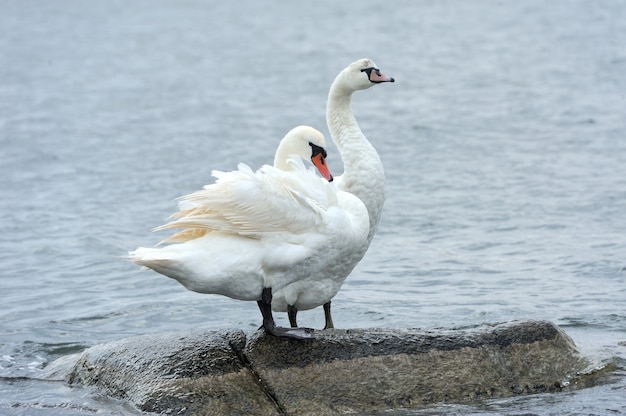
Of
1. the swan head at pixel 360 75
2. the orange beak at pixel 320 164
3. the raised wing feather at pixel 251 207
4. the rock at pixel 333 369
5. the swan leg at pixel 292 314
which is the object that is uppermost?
the swan head at pixel 360 75

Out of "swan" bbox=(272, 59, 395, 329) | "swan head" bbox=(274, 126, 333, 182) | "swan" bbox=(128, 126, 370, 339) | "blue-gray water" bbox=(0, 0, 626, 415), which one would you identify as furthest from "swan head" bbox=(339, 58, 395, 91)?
"blue-gray water" bbox=(0, 0, 626, 415)

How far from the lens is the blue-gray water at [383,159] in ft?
32.0

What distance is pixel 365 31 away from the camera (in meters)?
33.6

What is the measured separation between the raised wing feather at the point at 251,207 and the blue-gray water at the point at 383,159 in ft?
4.24

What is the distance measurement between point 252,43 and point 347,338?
25931mm

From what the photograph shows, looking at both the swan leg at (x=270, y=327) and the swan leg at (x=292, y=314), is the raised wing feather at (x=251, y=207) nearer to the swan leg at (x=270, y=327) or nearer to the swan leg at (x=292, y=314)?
the swan leg at (x=270, y=327)

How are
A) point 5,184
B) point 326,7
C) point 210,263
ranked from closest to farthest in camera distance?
point 210,263, point 5,184, point 326,7

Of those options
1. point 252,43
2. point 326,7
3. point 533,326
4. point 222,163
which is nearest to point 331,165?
point 222,163

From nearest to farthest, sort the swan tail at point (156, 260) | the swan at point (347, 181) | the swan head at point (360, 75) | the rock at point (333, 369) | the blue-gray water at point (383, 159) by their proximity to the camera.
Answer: the swan tail at point (156, 260) → the rock at point (333, 369) → the swan at point (347, 181) → the swan head at point (360, 75) → the blue-gray water at point (383, 159)

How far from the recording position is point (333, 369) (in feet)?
22.3

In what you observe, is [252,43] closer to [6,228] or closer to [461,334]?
[6,228]

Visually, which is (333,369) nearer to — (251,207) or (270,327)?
(270,327)

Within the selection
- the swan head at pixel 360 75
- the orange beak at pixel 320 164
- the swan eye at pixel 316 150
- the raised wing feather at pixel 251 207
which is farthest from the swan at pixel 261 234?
the swan head at pixel 360 75

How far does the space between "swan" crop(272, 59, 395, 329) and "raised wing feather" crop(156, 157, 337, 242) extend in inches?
23.0
